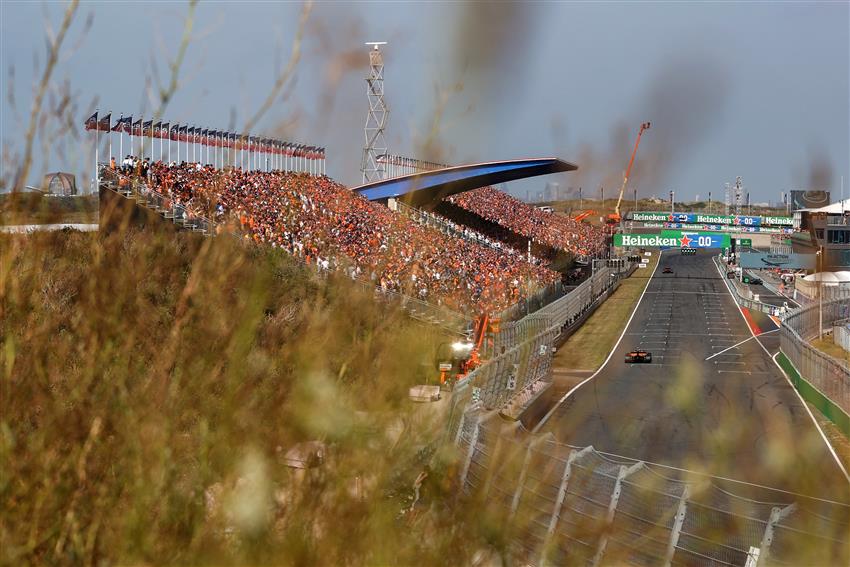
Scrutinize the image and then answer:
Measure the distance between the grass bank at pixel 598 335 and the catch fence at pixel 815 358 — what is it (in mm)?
7106

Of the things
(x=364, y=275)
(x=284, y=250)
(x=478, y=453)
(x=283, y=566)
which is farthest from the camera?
(x=284, y=250)

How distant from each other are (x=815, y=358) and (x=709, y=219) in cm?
12538

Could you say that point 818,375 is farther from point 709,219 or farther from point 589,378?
point 709,219

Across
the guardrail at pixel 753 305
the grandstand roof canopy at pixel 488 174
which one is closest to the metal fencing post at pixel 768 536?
the grandstand roof canopy at pixel 488 174

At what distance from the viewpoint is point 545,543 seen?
17.9ft

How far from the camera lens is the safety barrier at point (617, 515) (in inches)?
199

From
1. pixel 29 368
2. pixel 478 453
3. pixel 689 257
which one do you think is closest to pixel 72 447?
pixel 29 368

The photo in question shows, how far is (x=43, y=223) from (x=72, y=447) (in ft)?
2.92

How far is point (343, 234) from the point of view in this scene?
15055mm

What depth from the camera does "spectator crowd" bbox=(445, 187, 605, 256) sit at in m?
70.1

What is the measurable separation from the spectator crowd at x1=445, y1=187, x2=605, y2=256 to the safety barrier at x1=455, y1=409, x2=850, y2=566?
2198 inches

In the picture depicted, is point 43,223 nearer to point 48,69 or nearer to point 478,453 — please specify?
point 48,69

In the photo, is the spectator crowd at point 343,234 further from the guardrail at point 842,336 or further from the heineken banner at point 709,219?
the heineken banner at point 709,219

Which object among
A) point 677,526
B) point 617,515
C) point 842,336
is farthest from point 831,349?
point 617,515
